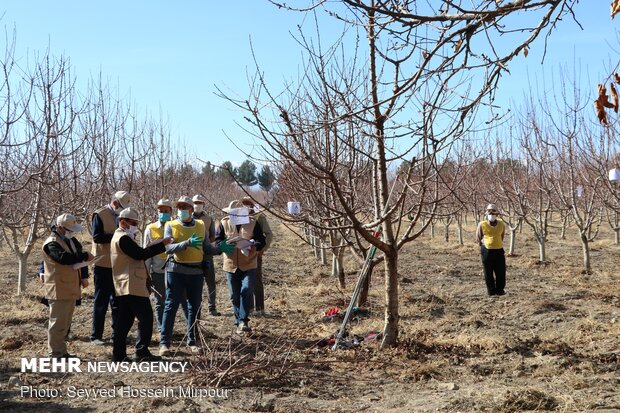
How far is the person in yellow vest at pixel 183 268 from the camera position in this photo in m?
5.43

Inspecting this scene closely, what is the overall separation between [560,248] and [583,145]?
22.9ft

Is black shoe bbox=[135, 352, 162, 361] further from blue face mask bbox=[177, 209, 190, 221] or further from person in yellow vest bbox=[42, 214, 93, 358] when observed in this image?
blue face mask bbox=[177, 209, 190, 221]

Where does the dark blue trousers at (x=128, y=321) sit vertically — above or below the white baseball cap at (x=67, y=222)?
below

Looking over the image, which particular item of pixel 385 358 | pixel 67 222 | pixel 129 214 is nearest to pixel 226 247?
pixel 129 214

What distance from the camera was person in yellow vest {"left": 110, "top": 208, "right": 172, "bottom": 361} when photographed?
4941 millimetres

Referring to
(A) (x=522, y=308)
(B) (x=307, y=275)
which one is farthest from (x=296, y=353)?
(B) (x=307, y=275)

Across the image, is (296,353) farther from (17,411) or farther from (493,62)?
(493,62)

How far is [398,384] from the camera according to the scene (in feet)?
14.6

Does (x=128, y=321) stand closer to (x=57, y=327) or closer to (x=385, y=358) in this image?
(x=57, y=327)

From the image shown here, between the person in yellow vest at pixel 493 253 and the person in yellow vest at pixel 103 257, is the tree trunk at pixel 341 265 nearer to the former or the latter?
the person in yellow vest at pixel 493 253

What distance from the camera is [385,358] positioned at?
16.6 ft

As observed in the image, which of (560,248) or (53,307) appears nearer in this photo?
(53,307)

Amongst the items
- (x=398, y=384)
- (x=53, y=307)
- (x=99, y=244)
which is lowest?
(x=398, y=384)

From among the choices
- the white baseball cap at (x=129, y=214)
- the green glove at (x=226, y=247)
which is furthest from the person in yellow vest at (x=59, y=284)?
the green glove at (x=226, y=247)
